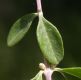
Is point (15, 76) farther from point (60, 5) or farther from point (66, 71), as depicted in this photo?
point (66, 71)

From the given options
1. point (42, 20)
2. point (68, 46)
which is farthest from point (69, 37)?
point (42, 20)

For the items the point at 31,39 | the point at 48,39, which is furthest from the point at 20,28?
the point at 31,39

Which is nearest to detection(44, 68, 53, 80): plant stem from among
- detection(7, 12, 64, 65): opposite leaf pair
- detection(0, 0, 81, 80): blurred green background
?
detection(7, 12, 64, 65): opposite leaf pair

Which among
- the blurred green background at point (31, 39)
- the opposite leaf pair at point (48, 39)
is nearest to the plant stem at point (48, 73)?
the opposite leaf pair at point (48, 39)

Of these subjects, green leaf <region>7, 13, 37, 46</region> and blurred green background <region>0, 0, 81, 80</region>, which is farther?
blurred green background <region>0, 0, 81, 80</region>

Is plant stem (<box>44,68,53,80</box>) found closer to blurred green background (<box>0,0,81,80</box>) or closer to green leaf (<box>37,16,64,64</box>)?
green leaf (<box>37,16,64,64</box>)

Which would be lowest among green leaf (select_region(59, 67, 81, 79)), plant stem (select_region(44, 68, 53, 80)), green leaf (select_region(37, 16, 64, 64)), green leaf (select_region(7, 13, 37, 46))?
green leaf (select_region(59, 67, 81, 79))
